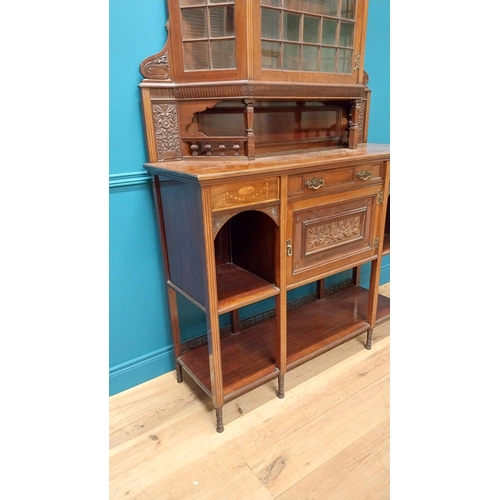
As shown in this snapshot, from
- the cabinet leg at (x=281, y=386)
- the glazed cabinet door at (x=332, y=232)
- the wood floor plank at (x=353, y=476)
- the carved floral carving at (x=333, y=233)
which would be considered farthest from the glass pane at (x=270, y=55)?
the wood floor plank at (x=353, y=476)

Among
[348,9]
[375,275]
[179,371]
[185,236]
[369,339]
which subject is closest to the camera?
[185,236]

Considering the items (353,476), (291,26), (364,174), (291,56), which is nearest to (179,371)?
(353,476)

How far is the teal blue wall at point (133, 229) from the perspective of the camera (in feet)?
4.81

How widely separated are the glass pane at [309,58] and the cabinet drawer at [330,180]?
46 centimetres

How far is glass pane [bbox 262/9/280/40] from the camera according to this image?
4.80 ft

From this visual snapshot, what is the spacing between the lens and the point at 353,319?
2166mm

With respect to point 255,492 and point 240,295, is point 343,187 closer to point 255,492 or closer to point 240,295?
point 240,295

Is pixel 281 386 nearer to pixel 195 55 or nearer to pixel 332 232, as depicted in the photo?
pixel 332 232

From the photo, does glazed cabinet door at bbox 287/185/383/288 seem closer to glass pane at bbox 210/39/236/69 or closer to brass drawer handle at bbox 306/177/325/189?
brass drawer handle at bbox 306/177/325/189

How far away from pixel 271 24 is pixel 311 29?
23 centimetres

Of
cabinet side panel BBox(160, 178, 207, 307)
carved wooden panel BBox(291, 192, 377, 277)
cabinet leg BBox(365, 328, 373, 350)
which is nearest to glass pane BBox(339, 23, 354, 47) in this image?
carved wooden panel BBox(291, 192, 377, 277)

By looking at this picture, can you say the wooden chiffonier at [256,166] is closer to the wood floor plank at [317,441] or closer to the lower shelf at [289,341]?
the lower shelf at [289,341]

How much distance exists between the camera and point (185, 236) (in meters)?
1.49

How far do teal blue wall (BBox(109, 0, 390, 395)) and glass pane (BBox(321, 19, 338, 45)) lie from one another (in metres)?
0.68
